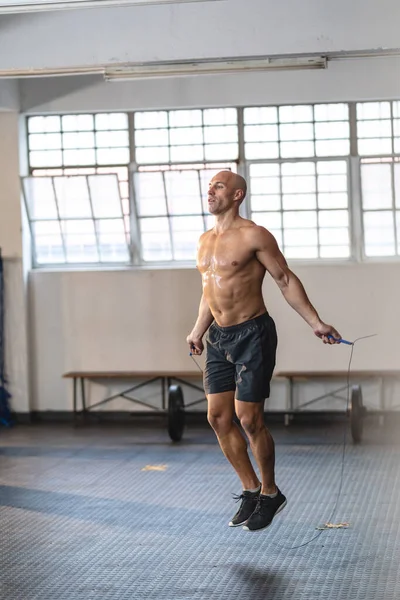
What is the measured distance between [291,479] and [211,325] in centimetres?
208

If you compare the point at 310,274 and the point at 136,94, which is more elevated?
the point at 136,94

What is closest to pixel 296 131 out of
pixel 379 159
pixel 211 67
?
pixel 379 159

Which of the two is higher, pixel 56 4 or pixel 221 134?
pixel 56 4

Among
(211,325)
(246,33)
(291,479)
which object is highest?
(246,33)

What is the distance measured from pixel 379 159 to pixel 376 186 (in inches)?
10.2

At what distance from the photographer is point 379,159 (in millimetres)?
9688

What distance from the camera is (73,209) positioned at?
1031cm

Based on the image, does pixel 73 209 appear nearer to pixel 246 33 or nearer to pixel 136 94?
pixel 136 94

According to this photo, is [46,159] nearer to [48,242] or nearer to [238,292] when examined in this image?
[48,242]

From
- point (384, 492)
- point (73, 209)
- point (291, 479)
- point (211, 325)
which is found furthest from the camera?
point (73, 209)

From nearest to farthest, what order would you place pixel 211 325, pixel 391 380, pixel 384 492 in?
pixel 211 325, pixel 384 492, pixel 391 380

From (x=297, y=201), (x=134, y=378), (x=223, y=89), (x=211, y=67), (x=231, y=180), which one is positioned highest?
(x=223, y=89)

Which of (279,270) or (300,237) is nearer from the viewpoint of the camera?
(279,270)

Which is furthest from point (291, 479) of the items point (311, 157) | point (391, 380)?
point (311, 157)
